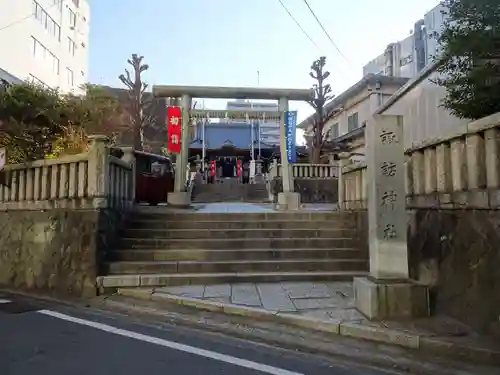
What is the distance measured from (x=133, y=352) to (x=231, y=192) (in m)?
17.1

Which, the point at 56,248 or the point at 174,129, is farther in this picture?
the point at 174,129

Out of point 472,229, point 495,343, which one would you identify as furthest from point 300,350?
point 472,229

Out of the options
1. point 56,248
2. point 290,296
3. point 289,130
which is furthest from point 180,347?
point 289,130

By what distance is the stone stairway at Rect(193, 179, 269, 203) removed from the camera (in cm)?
2079

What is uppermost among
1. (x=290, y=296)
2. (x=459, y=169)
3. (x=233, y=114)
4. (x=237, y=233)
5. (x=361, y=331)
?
(x=233, y=114)

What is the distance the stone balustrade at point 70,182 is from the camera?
7.46 m

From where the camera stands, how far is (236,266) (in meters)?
7.69

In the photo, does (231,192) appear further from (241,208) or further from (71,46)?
(71,46)

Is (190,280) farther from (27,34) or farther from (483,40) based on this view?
(27,34)

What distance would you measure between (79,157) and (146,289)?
2.78 m

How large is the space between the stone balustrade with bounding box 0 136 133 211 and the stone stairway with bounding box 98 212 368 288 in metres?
1.04

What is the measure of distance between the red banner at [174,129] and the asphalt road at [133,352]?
326 inches

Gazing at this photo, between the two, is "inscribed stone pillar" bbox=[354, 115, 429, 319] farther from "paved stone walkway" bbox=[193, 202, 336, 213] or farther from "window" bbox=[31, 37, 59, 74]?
"window" bbox=[31, 37, 59, 74]

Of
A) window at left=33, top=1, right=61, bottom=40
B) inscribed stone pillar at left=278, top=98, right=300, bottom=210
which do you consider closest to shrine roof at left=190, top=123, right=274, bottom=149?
window at left=33, top=1, right=61, bottom=40
